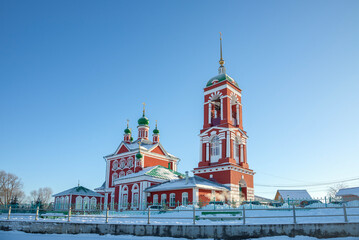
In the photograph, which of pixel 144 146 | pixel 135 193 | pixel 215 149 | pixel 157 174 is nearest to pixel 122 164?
pixel 144 146

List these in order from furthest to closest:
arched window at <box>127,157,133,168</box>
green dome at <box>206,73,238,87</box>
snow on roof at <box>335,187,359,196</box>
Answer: snow on roof at <box>335,187,359,196</box> < arched window at <box>127,157,133,168</box> < green dome at <box>206,73,238,87</box>

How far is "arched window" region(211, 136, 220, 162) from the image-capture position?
1197 inches

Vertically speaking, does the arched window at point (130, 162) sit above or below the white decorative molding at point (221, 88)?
below

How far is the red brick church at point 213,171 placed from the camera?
1048 inches

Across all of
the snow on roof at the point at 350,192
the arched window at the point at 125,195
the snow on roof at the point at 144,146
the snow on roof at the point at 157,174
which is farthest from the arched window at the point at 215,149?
the snow on roof at the point at 350,192

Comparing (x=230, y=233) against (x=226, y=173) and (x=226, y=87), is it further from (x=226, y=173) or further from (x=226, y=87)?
(x=226, y=87)

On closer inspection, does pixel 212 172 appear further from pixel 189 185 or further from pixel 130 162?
pixel 130 162

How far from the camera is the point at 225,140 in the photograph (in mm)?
29719

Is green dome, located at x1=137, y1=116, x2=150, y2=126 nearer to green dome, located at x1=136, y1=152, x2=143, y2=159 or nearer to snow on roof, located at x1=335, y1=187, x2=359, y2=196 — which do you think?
green dome, located at x1=136, y1=152, x2=143, y2=159

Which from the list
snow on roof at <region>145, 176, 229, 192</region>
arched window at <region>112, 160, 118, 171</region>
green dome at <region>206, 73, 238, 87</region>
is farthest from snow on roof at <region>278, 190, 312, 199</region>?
arched window at <region>112, 160, 118, 171</region>

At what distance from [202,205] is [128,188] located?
11962 mm

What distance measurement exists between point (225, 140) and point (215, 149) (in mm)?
1684

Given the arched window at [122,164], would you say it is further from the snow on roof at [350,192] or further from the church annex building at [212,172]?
the snow on roof at [350,192]

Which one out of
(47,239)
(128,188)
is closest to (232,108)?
(128,188)
